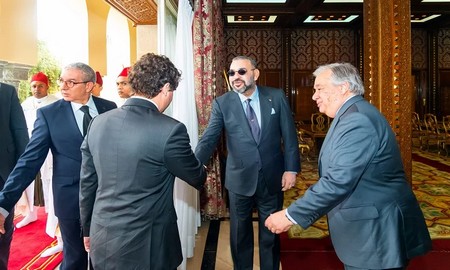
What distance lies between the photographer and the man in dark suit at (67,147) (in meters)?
2.18

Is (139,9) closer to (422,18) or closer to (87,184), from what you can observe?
(87,184)

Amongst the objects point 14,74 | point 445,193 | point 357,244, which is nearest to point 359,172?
point 357,244

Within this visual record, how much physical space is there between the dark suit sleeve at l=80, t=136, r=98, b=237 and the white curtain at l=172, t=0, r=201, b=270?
140 cm

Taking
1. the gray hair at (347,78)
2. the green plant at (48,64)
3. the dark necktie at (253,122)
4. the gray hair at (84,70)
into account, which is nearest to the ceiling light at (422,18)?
the green plant at (48,64)

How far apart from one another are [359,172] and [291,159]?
114 centimetres

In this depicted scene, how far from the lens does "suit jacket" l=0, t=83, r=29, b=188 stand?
7.53 ft

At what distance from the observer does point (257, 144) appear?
272 centimetres

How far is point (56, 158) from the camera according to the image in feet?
7.34

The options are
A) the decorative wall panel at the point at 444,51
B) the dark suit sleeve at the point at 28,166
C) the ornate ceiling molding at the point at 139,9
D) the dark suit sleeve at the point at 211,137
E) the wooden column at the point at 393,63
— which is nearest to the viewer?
the dark suit sleeve at the point at 28,166

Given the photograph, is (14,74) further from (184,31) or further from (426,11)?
(426,11)

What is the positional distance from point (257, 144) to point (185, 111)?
95cm

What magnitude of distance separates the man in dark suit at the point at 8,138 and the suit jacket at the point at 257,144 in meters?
1.21

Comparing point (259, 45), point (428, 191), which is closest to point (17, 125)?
point (428, 191)

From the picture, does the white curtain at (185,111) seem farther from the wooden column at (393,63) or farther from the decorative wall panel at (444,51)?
the decorative wall panel at (444,51)
